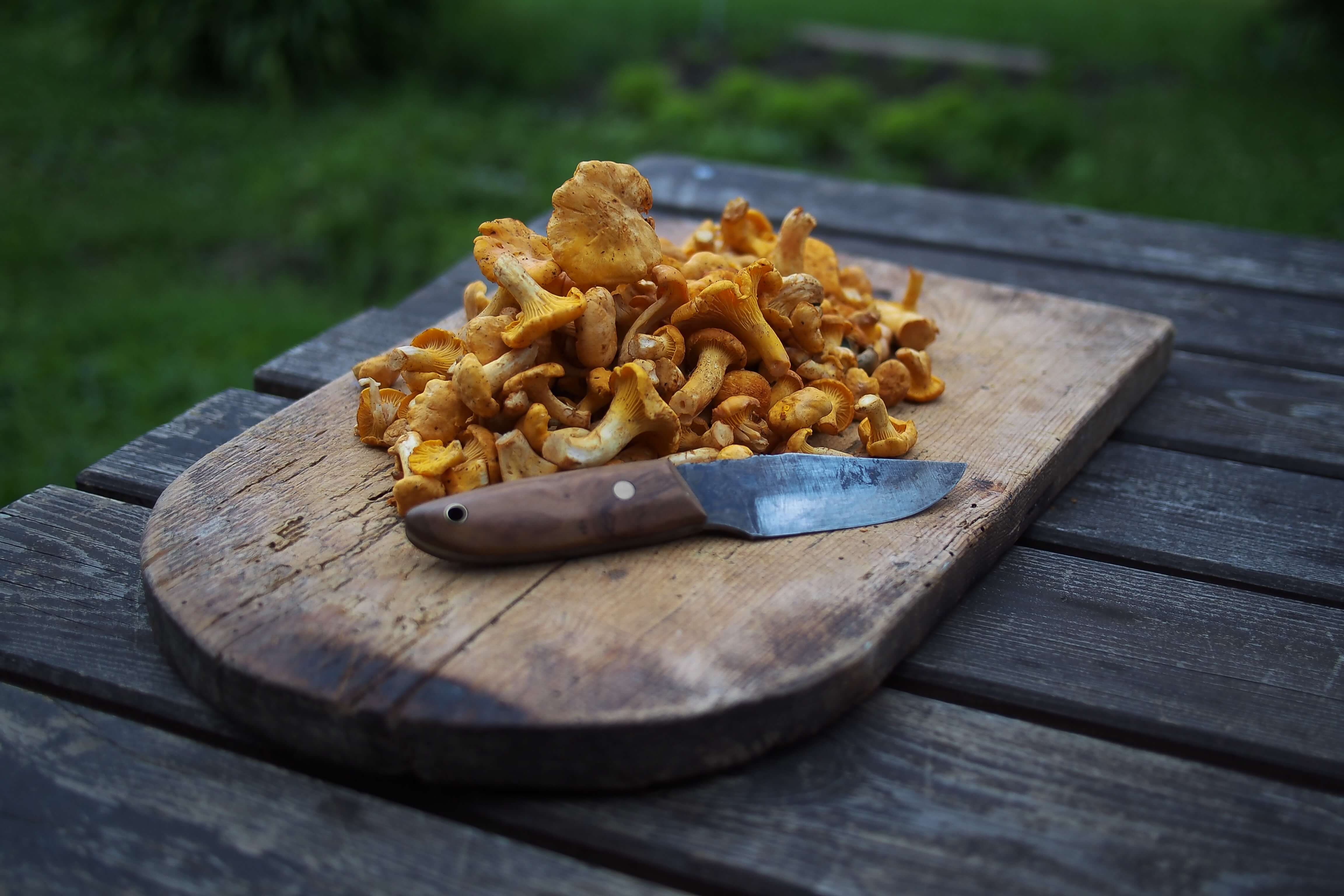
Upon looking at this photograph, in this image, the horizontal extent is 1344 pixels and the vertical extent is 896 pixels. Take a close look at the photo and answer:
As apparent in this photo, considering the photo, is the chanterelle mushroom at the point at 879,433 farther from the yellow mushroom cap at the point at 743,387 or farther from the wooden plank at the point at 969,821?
the wooden plank at the point at 969,821

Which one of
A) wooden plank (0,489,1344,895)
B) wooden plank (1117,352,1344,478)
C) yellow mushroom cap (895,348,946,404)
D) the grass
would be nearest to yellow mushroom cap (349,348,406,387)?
wooden plank (0,489,1344,895)

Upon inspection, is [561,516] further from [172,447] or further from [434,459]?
[172,447]

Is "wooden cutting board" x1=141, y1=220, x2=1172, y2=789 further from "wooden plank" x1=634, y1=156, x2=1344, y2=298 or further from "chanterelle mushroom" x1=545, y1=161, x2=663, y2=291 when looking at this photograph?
"wooden plank" x1=634, y1=156, x2=1344, y2=298

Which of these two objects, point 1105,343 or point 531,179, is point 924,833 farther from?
point 531,179

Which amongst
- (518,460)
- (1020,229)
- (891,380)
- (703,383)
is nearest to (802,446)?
(703,383)

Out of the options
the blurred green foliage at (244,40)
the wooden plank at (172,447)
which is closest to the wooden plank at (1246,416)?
the wooden plank at (172,447)
